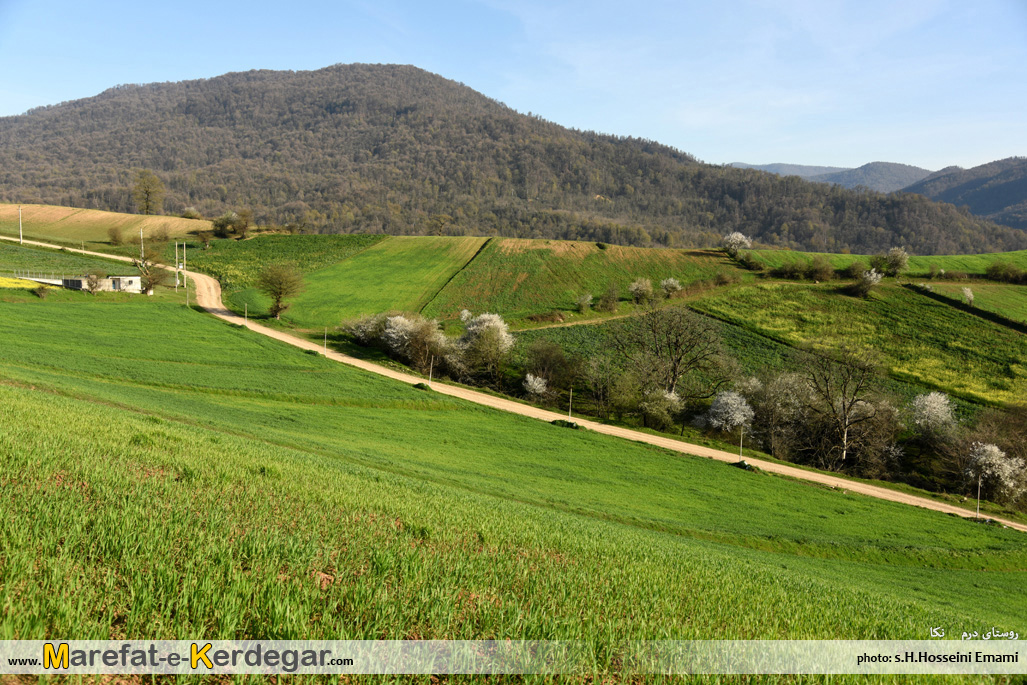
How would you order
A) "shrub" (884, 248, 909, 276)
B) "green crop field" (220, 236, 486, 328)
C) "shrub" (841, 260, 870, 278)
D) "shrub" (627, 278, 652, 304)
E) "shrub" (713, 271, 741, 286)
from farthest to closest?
"shrub" (884, 248, 909, 276) → "shrub" (713, 271, 741, 286) → "shrub" (841, 260, 870, 278) → "shrub" (627, 278, 652, 304) → "green crop field" (220, 236, 486, 328)

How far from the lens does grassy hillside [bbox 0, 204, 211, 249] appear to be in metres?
121

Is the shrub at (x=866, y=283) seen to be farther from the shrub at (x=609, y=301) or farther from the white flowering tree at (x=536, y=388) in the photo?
the white flowering tree at (x=536, y=388)

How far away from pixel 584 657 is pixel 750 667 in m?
2.09

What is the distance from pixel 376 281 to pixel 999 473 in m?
85.1

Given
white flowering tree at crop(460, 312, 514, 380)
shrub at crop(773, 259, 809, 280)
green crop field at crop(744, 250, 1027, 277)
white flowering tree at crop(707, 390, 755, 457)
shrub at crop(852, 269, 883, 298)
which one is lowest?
white flowering tree at crop(707, 390, 755, 457)

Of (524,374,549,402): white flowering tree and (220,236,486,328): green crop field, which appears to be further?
(220,236,486,328): green crop field

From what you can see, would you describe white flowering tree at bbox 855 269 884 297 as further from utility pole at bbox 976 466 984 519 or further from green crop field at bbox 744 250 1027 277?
utility pole at bbox 976 466 984 519

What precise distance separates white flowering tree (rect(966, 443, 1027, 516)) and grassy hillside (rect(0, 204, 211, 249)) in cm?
14170

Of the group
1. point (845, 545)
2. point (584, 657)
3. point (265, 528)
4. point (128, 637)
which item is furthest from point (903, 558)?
point (128, 637)

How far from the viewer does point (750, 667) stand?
598 cm

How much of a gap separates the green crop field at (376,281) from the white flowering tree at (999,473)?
6699cm

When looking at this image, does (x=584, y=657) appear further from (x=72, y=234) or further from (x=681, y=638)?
(x=72, y=234)

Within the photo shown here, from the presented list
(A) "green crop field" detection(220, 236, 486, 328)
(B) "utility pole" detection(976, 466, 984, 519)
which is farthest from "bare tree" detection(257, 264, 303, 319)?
(B) "utility pole" detection(976, 466, 984, 519)

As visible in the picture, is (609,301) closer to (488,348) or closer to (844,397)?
(488,348)
